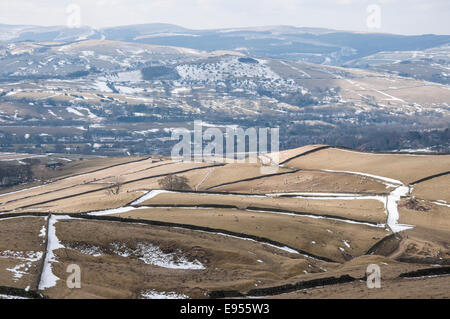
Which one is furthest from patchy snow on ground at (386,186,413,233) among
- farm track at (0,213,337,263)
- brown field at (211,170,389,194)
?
farm track at (0,213,337,263)

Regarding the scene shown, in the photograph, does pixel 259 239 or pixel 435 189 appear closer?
pixel 259 239

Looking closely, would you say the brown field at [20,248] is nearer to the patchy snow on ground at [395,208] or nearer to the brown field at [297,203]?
the brown field at [297,203]

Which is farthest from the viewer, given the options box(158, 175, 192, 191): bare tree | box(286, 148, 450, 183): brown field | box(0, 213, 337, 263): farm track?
box(158, 175, 192, 191): bare tree

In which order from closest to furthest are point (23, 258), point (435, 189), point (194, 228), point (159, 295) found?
1. point (159, 295)
2. point (23, 258)
3. point (194, 228)
4. point (435, 189)

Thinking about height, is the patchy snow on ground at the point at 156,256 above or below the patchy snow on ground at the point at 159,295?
below

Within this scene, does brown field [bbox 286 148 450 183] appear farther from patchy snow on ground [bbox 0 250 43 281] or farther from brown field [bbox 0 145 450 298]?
patchy snow on ground [bbox 0 250 43 281]

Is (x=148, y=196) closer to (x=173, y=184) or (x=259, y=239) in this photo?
(x=173, y=184)

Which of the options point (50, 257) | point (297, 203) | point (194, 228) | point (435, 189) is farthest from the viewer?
point (435, 189)

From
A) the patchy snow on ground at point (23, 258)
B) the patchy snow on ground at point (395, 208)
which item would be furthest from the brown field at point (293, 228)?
the patchy snow on ground at point (23, 258)

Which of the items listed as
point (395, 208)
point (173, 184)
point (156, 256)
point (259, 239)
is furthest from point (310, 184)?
point (156, 256)

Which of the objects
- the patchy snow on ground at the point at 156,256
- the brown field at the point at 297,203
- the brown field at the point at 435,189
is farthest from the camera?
the brown field at the point at 435,189

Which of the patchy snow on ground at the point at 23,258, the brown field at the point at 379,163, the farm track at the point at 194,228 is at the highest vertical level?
the patchy snow on ground at the point at 23,258
